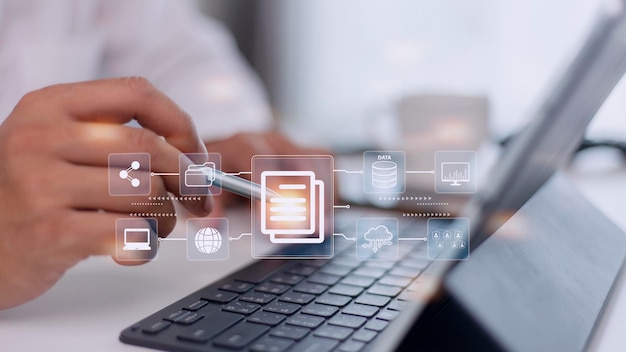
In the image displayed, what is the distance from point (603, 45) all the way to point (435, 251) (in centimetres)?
14

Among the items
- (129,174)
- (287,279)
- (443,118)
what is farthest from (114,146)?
(443,118)

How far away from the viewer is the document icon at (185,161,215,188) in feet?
1.10

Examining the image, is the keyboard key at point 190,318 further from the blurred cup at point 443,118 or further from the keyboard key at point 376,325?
the blurred cup at point 443,118

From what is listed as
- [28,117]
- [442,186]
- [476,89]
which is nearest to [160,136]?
[28,117]

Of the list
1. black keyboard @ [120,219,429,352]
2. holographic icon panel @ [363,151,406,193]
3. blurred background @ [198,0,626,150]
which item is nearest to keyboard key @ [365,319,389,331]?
black keyboard @ [120,219,429,352]

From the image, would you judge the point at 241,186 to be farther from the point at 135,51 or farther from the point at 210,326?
the point at 135,51

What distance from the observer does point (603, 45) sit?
0.89 feet

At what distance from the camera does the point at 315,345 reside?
28 cm

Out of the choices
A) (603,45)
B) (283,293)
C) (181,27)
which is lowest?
(283,293)

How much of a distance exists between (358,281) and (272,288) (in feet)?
0.17

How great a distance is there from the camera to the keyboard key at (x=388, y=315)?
31 cm

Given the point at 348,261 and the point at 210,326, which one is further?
the point at 348,261

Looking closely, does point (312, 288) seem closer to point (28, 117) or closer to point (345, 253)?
point (345, 253)

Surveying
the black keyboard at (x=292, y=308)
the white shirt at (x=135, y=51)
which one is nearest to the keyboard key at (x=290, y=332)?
the black keyboard at (x=292, y=308)
